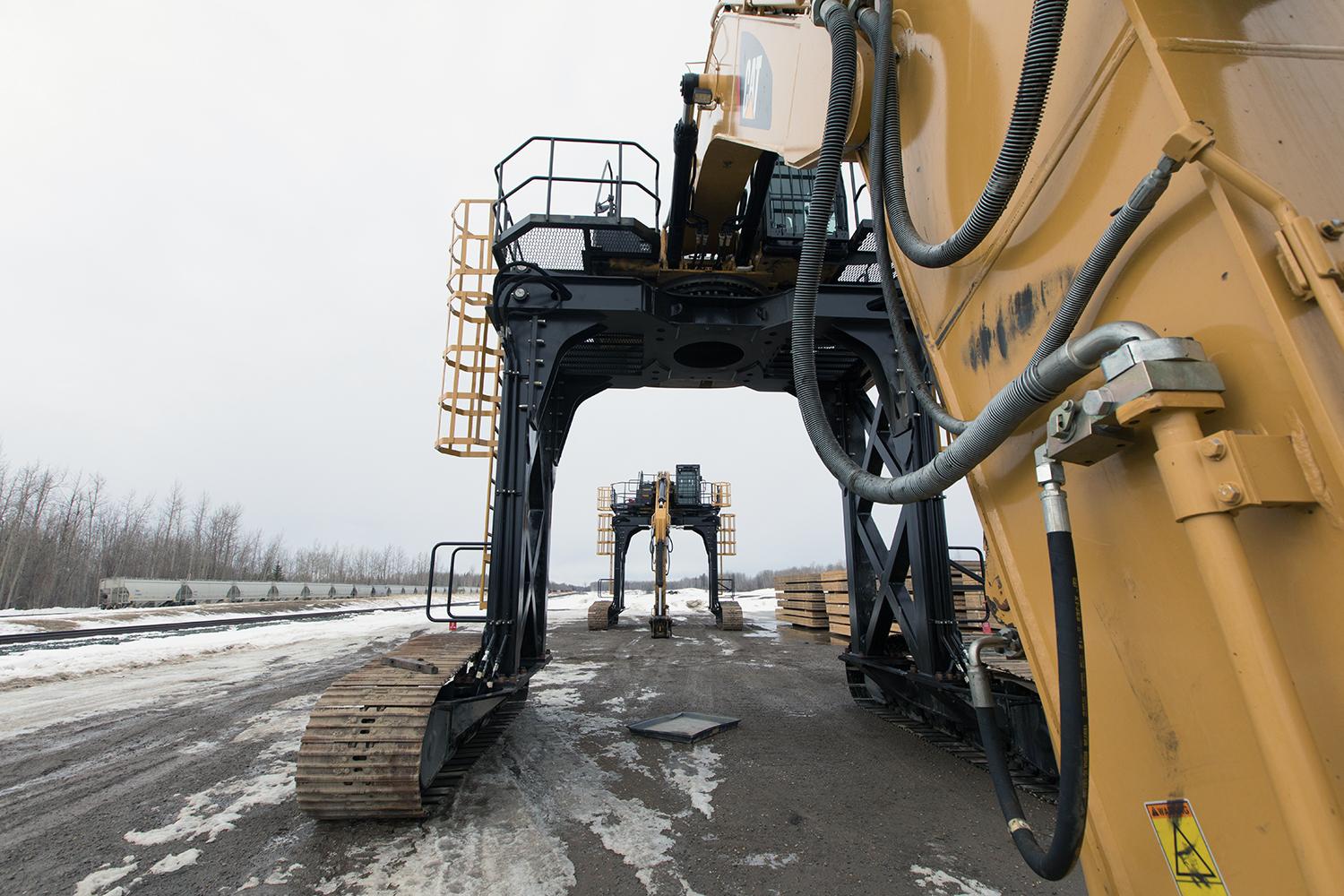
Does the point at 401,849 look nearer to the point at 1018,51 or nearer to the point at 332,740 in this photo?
the point at 332,740

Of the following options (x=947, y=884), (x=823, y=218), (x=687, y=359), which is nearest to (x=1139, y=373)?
(x=823, y=218)


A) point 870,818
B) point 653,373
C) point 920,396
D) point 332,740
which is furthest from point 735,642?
point 920,396

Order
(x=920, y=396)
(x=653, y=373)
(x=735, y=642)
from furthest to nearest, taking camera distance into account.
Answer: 1. (x=735, y=642)
2. (x=653, y=373)
3. (x=920, y=396)

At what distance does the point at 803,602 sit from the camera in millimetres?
15758

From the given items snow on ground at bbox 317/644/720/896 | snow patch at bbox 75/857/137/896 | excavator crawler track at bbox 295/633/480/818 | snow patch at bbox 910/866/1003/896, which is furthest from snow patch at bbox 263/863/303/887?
snow patch at bbox 910/866/1003/896

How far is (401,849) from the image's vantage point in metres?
3.27

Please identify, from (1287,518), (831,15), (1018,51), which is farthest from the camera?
(831,15)

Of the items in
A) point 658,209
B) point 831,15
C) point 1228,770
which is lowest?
point 1228,770

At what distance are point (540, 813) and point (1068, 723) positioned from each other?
343cm

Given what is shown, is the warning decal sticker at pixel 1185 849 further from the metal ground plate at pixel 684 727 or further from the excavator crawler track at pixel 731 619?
the excavator crawler track at pixel 731 619

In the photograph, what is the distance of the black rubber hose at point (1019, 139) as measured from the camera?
1.33m

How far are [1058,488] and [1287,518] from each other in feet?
1.27

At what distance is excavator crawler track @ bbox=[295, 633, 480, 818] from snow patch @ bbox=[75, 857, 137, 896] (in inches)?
30.1

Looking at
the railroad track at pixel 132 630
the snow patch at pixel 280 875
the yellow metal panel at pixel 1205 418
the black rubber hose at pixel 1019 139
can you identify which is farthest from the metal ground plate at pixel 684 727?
the railroad track at pixel 132 630
